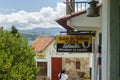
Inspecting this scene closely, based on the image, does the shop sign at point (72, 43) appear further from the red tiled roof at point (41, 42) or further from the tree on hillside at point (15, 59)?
the red tiled roof at point (41, 42)

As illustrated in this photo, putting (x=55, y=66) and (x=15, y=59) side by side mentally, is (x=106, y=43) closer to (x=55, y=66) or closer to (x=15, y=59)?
(x=15, y=59)

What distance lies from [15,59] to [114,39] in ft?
20.4

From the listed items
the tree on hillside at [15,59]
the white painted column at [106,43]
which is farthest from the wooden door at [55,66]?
the white painted column at [106,43]

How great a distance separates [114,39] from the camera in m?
4.57

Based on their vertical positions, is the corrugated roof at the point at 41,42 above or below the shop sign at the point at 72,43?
below

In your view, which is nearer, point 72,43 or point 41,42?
point 72,43

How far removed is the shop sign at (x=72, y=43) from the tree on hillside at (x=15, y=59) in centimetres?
103

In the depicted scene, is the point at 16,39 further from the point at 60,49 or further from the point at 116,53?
the point at 116,53

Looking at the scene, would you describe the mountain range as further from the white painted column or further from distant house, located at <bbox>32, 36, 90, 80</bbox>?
the white painted column

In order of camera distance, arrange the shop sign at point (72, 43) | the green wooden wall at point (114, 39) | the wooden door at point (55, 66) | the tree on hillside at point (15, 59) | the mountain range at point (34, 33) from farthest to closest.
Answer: the wooden door at point (55, 66) < the mountain range at point (34, 33) < the shop sign at point (72, 43) < the tree on hillside at point (15, 59) < the green wooden wall at point (114, 39)

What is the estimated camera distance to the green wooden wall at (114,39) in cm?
453

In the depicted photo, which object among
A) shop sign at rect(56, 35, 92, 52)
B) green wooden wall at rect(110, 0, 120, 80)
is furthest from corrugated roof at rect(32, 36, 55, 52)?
green wooden wall at rect(110, 0, 120, 80)

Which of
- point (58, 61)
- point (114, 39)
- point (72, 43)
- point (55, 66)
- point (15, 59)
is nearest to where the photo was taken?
point (114, 39)

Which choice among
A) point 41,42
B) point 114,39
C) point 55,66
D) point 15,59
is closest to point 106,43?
point 114,39
